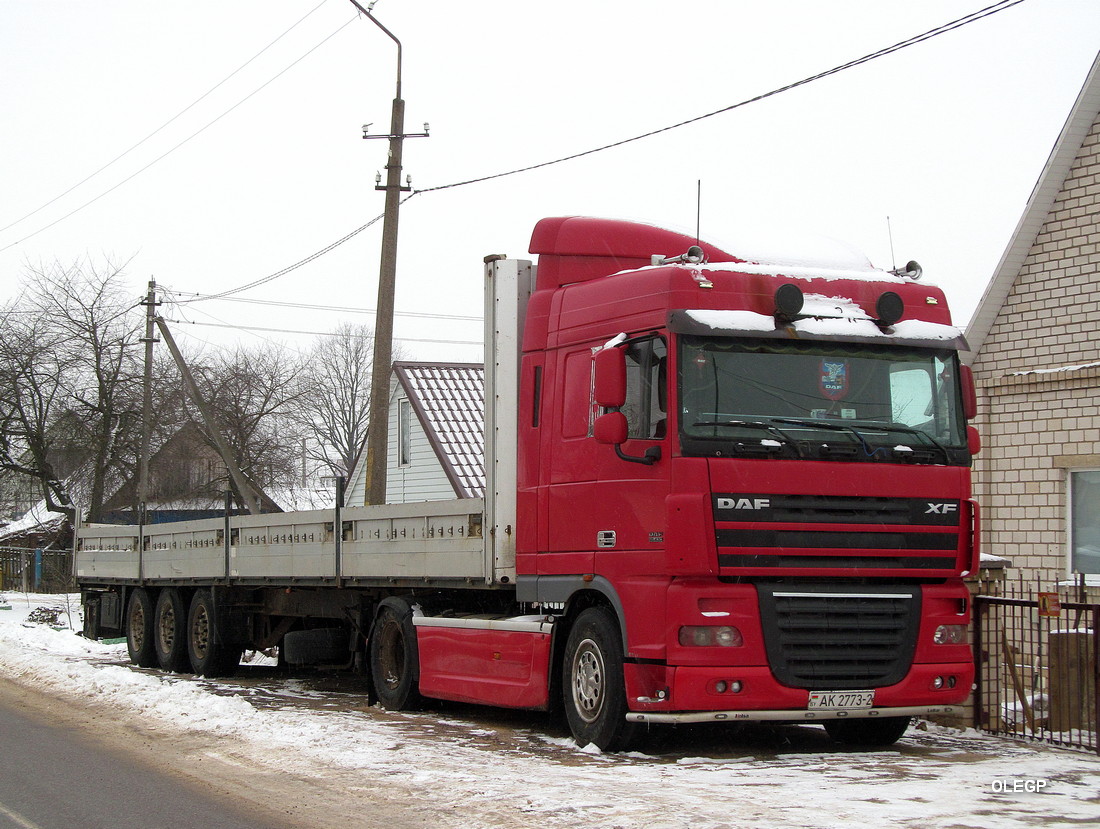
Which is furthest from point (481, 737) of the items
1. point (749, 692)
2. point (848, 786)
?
point (848, 786)

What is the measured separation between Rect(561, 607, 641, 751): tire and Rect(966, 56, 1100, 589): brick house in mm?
7671

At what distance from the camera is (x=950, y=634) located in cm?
895

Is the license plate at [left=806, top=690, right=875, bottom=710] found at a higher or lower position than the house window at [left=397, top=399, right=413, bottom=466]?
lower

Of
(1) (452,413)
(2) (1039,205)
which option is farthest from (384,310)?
(1) (452,413)

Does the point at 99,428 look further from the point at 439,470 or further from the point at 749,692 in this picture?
the point at 749,692

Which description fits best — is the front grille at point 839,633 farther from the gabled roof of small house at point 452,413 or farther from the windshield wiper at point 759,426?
the gabled roof of small house at point 452,413

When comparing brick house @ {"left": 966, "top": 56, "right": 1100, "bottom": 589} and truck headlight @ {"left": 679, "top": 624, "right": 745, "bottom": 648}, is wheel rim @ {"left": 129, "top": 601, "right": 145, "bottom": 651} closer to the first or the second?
brick house @ {"left": 966, "top": 56, "right": 1100, "bottom": 589}

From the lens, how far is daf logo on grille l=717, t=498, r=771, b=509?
828 centimetres

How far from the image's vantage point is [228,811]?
717 cm

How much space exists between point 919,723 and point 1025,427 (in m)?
6.27

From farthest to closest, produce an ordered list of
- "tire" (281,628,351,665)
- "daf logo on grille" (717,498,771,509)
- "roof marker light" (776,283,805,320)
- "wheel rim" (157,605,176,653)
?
"wheel rim" (157,605,176,653) < "tire" (281,628,351,665) < "roof marker light" (776,283,805,320) < "daf logo on grille" (717,498,771,509)

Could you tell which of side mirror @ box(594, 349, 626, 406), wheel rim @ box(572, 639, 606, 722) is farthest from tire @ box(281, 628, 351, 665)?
side mirror @ box(594, 349, 626, 406)

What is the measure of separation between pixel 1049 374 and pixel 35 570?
33921 mm

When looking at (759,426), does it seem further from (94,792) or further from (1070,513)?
(1070,513)
